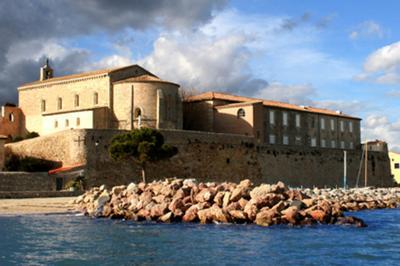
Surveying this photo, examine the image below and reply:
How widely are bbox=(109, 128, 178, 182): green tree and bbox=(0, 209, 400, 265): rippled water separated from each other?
13847 millimetres

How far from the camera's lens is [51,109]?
172 feet

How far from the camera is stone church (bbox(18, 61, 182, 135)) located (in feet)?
151

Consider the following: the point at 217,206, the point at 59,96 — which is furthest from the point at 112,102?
the point at 217,206

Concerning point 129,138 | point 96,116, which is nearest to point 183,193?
point 129,138

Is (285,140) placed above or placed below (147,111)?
below

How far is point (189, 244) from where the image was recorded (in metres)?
18.3

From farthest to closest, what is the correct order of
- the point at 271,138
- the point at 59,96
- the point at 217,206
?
the point at 271,138 → the point at 59,96 → the point at 217,206

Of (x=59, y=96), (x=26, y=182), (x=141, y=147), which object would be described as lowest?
(x=26, y=182)

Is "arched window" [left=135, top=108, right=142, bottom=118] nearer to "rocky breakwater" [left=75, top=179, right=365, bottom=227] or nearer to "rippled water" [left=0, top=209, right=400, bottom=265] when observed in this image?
"rocky breakwater" [left=75, top=179, right=365, bottom=227]

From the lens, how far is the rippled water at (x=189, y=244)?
1595 centimetres

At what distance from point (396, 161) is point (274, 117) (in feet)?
82.9

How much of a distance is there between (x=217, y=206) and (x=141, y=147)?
1431cm

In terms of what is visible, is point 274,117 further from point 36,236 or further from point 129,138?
point 36,236

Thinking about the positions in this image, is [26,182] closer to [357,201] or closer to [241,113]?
[357,201]
